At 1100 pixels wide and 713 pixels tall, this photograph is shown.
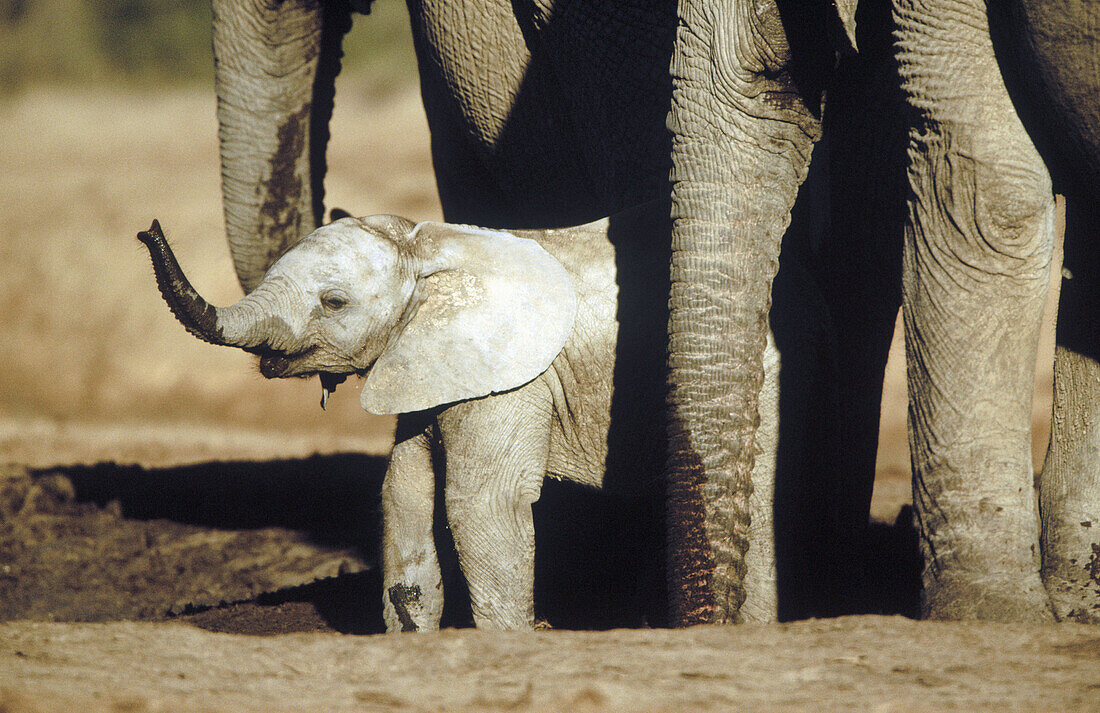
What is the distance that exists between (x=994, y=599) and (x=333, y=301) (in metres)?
1.55

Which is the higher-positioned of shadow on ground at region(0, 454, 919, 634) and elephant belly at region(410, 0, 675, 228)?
elephant belly at region(410, 0, 675, 228)

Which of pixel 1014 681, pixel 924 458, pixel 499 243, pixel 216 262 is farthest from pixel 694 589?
pixel 216 262

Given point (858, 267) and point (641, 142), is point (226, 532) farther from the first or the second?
point (858, 267)

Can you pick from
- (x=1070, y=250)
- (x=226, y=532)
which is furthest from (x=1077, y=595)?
(x=226, y=532)

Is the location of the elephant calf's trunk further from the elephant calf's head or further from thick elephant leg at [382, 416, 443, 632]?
thick elephant leg at [382, 416, 443, 632]

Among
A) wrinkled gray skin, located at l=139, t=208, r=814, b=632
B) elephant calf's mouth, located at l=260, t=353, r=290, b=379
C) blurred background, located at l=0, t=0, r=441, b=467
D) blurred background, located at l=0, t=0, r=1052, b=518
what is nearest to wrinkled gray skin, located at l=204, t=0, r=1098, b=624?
wrinkled gray skin, located at l=139, t=208, r=814, b=632

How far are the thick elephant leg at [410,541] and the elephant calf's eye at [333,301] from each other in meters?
0.39

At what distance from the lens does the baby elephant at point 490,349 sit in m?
2.62

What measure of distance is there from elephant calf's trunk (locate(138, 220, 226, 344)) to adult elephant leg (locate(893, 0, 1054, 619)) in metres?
1.48

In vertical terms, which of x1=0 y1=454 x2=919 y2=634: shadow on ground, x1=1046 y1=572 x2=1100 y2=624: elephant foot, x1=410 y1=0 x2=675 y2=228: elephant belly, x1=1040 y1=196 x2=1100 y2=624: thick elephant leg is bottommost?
x1=0 y1=454 x2=919 y2=634: shadow on ground

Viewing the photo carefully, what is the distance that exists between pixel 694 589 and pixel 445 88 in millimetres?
2235

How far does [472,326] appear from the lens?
8.78 ft

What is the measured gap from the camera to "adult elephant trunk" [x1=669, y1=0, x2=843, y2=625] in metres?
2.43

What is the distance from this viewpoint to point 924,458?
2.42 m
